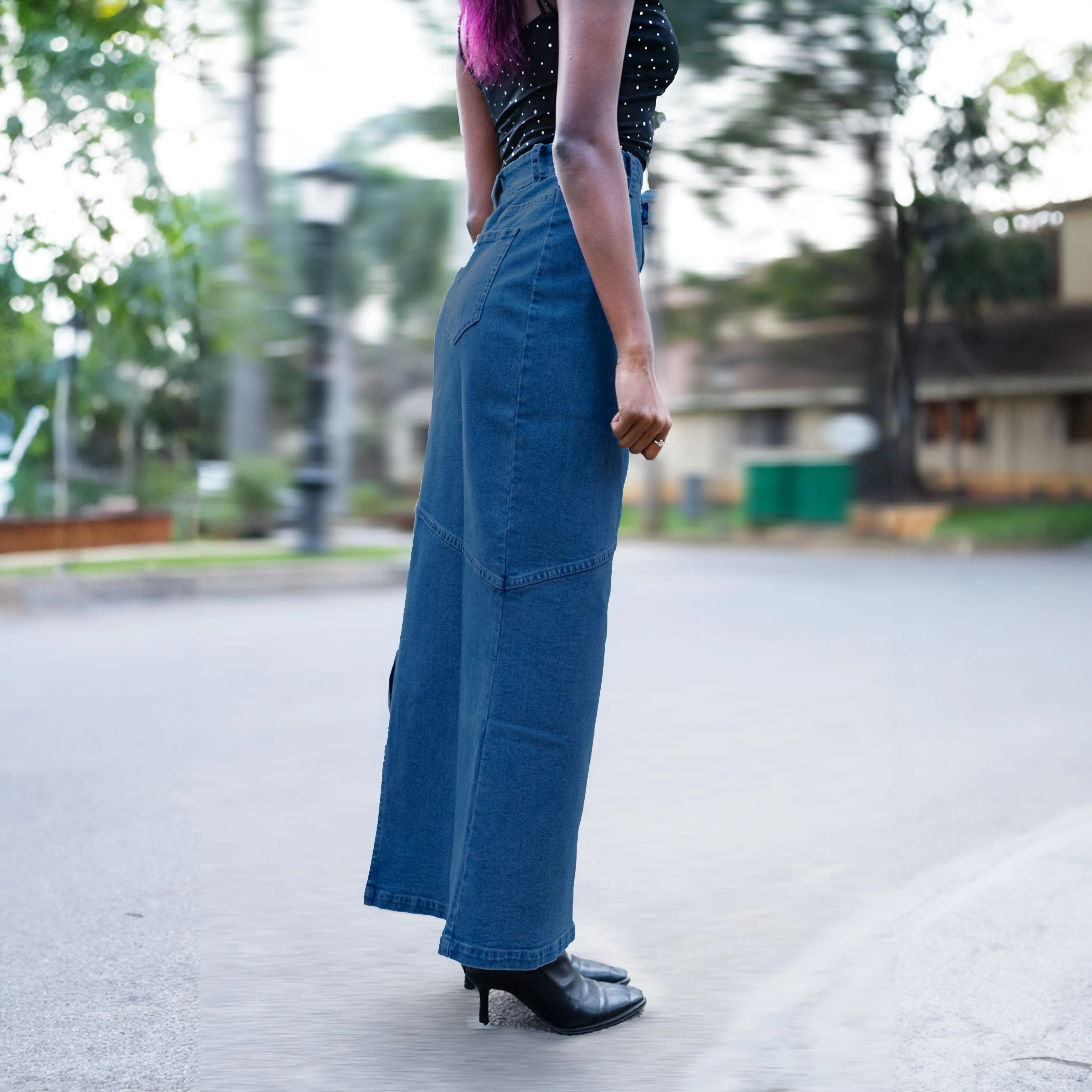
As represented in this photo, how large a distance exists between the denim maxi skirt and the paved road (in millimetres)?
279

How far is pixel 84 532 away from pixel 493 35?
15.0m

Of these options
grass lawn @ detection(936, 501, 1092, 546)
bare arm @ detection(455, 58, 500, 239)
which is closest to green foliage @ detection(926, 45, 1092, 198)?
grass lawn @ detection(936, 501, 1092, 546)

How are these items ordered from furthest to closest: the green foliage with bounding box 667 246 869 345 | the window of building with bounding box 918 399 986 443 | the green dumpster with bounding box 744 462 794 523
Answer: the window of building with bounding box 918 399 986 443 < the green dumpster with bounding box 744 462 794 523 < the green foliage with bounding box 667 246 869 345

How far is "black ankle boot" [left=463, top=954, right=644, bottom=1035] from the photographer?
2.31 meters

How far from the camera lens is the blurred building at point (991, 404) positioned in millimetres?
27016

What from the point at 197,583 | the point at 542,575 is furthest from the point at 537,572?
the point at 197,583

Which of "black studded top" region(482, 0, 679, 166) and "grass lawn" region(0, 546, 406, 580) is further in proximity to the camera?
"grass lawn" region(0, 546, 406, 580)

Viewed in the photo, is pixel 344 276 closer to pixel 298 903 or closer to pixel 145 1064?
pixel 298 903

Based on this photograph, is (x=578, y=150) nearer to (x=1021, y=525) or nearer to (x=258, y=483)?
(x=258, y=483)

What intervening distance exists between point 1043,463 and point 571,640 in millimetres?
29162

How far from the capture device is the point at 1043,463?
29484 millimetres

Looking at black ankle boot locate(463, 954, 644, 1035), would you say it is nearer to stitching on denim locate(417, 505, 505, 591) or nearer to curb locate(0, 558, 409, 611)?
stitching on denim locate(417, 505, 505, 591)

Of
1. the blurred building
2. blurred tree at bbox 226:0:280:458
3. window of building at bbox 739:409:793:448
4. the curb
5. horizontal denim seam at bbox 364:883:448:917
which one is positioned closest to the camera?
horizontal denim seam at bbox 364:883:448:917

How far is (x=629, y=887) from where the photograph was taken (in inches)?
130
